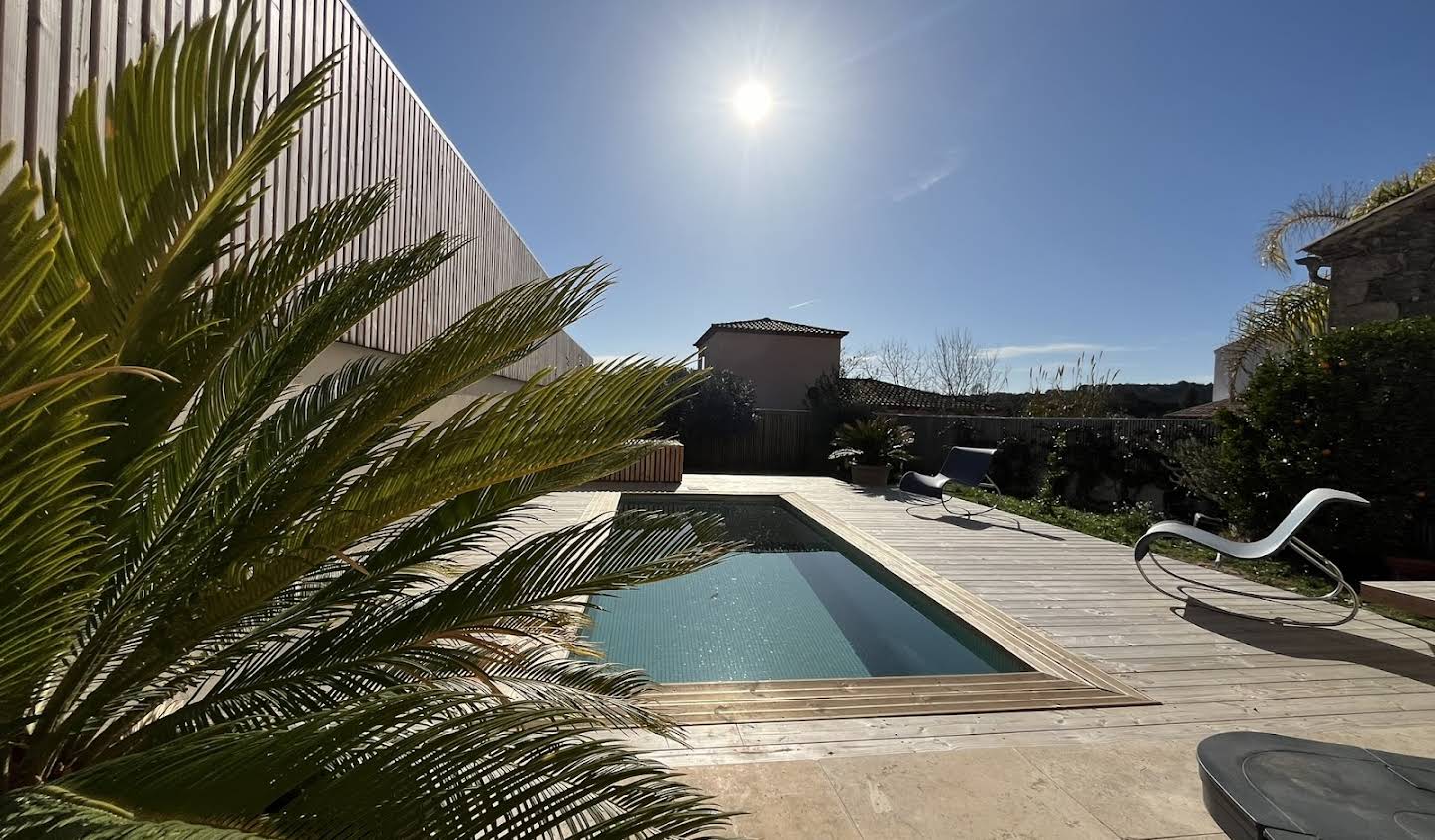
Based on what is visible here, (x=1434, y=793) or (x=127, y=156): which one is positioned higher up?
(x=127, y=156)

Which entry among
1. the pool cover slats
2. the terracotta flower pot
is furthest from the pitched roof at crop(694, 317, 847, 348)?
the pool cover slats

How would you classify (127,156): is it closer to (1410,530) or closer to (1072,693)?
(1072,693)

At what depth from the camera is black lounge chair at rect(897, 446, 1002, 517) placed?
8367 millimetres

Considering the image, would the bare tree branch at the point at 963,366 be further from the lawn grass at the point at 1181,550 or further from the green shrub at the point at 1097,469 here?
the lawn grass at the point at 1181,550

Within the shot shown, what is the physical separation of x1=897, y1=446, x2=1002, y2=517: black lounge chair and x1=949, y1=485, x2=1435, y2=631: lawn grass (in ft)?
2.19

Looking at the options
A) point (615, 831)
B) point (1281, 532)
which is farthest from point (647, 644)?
point (1281, 532)

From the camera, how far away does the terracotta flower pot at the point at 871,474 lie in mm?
11742

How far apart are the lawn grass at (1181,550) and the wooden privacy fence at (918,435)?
1978 mm

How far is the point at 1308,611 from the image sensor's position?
4305 millimetres

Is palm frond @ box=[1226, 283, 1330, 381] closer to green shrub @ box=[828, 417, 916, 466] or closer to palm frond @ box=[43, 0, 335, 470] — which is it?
green shrub @ box=[828, 417, 916, 466]

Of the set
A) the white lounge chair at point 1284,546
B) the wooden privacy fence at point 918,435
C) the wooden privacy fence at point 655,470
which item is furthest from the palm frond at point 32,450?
the wooden privacy fence at point 918,435

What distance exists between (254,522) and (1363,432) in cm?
789

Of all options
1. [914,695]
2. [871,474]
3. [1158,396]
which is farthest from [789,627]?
[1158,396]

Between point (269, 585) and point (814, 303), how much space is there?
31913mm
